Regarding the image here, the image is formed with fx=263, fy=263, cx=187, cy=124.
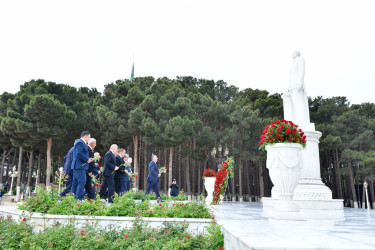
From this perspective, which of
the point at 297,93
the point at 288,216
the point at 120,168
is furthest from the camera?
the point at 297,93

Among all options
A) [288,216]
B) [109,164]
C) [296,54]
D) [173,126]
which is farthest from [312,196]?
[173,126]

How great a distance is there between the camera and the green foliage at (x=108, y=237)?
12.6 ft

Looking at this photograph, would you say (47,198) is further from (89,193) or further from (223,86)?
(223,86)

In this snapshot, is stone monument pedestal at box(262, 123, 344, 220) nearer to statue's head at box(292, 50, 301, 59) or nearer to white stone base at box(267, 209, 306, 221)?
white stone base at box(267, 209, 306, 221)

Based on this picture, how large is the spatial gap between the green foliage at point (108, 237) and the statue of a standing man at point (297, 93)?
5919 mm

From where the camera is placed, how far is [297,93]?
873cm

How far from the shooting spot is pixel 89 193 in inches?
262

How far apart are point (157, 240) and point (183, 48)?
67.4ft

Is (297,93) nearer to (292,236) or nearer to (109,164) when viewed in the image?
(109,164)

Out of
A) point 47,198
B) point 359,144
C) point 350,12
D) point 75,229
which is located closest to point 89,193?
point 47,198

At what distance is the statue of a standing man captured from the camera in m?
8.63

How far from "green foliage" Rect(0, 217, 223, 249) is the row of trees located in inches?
620

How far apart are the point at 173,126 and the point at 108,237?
17211 millimetres

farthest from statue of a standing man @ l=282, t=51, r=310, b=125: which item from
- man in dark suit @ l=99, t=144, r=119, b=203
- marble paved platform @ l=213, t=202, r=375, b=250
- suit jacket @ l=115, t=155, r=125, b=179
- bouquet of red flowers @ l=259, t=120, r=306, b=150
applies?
man in dark suit @ l=99, t=144, r=119, b=203
